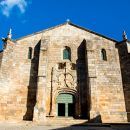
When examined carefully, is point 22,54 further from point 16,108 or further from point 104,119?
point 104,119

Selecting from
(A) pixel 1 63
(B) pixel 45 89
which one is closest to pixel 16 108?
(B) pixel 45 89

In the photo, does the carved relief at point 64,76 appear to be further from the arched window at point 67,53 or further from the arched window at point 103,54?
the arched window at point 103,54

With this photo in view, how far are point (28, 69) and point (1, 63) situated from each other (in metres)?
2.32

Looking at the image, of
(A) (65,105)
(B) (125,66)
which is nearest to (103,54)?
(B) (125,66)

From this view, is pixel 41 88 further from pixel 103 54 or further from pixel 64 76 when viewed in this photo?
pixel 103 54

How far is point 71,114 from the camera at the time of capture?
55.7ft

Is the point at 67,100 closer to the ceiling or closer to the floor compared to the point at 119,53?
closer to the floor

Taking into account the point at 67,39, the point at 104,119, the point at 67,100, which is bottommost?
the point at 104,119

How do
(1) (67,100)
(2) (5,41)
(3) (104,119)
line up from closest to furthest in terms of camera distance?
(3) (104,119) → (1) (67,100) → (2) (5,41)

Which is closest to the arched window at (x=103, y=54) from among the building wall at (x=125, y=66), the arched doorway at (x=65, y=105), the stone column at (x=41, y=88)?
the building wall at (x=125, y=66)

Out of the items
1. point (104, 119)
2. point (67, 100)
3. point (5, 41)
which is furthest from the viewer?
point (5, 41)

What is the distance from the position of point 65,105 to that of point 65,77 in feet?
7.69

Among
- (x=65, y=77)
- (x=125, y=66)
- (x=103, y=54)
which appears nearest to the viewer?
(x=65, y=77)

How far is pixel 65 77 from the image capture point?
1791cm
